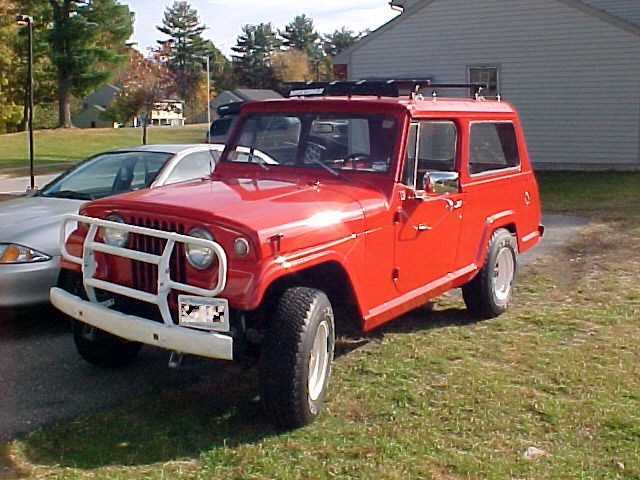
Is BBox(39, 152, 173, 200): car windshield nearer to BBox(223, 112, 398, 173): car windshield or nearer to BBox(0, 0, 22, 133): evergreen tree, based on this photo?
BBox(223, 112, 398, 173): car windshield

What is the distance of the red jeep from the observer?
4293 mm

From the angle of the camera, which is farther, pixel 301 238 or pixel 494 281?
pixel 494 281

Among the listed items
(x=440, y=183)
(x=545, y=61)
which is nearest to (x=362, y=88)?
(x=440, y=183)

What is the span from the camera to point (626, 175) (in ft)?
59.1

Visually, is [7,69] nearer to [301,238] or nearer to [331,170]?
[331,170]

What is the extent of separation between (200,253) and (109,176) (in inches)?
137

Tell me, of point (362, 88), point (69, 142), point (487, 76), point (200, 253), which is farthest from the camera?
point (69, 142)

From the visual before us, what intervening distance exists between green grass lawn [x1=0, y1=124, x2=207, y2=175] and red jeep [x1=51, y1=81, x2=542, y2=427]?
2556cm

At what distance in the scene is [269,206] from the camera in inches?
183

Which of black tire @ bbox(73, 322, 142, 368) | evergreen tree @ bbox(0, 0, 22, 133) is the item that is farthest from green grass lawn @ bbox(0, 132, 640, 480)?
evergreen tree @ bbox(0, 0, 22, 133)

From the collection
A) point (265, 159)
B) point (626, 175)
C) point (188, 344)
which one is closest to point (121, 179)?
point (265, 159)

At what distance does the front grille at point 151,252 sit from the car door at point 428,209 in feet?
5.19

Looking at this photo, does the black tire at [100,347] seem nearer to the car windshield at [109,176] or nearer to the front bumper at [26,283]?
the front bumper at [26,283]

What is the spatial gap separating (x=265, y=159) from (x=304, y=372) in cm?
210
